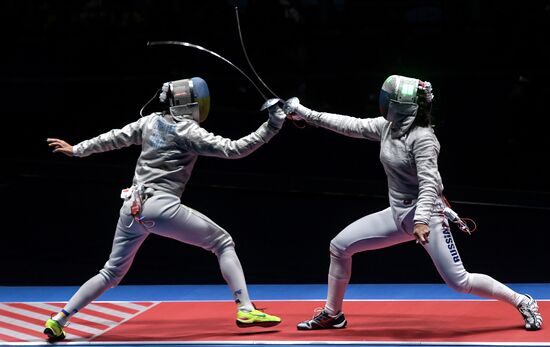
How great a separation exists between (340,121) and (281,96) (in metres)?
4.03

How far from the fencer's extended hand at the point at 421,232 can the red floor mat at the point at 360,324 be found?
0.52 meters

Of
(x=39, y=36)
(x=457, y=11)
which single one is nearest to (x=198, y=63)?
(x=39, y=36)

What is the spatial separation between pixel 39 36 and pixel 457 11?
4022 mm

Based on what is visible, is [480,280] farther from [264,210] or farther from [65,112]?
[65,112]

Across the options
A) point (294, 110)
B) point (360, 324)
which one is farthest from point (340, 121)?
point (360, 324)

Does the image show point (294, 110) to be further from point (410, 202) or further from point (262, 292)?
point (262, 292)

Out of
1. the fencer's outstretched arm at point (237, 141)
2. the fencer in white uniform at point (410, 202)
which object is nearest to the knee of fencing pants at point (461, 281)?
the fencer in white uniform at point (410, 202)

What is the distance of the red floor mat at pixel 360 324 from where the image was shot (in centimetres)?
446

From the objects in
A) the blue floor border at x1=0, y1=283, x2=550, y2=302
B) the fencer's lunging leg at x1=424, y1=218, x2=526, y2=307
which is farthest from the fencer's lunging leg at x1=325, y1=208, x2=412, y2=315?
the blue floor border at x1=0, y1=283, x2=550, y2=302

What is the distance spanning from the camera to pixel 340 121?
468 cm

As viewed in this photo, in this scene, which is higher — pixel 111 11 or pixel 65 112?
pixel 111 11

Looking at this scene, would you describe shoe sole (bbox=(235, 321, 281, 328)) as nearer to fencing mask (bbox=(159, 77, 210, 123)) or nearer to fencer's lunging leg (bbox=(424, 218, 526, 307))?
fencer's lunging leg (bbox=(424, 218, 526, 307))

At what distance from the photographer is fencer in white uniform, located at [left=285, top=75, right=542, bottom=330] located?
4312 millimetres

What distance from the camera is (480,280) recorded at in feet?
14.6
